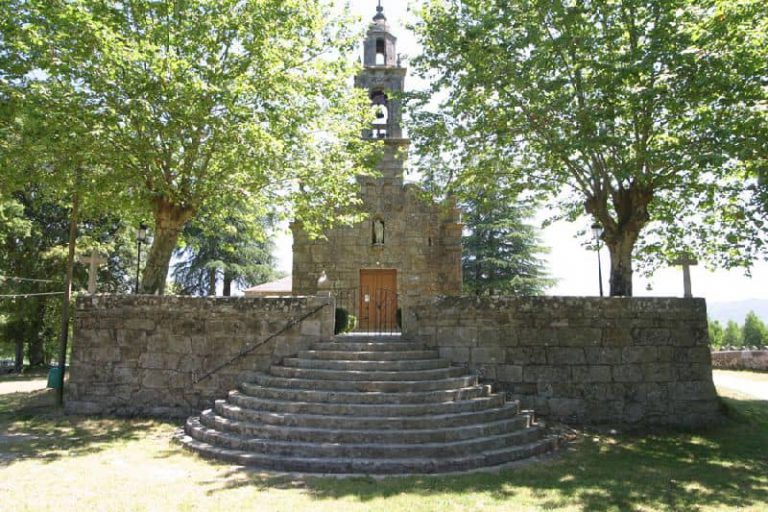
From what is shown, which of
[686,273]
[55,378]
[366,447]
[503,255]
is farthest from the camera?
[503,255]

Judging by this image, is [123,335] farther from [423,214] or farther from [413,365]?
[423,214]

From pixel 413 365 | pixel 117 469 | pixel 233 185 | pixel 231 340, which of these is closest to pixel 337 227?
pixel 233 185

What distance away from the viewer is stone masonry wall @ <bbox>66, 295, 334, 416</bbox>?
945cm

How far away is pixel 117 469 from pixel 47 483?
0.77m

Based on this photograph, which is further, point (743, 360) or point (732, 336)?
→ point (732, 336)

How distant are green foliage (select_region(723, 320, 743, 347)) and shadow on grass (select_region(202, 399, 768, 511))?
36.3m

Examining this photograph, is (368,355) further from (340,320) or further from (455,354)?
(340,320)

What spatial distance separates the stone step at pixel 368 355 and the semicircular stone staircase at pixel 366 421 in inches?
0.7

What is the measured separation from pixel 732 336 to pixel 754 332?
125 inches

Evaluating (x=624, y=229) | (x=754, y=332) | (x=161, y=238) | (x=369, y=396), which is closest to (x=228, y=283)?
(x=161, y=238)

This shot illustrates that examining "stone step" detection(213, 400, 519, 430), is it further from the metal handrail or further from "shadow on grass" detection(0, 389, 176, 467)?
"shadow on grass" detection(0, 389, 176, 467)

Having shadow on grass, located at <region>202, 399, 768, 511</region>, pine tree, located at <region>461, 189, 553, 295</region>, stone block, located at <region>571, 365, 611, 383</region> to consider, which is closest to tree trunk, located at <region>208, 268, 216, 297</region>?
pine tree, located at <region>461, 189, 553, 295</region>

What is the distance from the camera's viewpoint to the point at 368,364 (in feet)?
28.1

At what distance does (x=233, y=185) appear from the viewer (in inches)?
447
